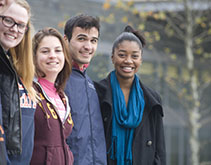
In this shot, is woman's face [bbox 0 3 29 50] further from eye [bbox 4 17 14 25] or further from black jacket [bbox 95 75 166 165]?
black jacket [bbox 95 75 166 165]

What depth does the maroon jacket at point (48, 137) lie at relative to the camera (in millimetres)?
2785

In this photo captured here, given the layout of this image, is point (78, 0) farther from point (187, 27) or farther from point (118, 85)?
point (118, 85)

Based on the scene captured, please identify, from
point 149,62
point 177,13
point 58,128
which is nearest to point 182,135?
point 149,62

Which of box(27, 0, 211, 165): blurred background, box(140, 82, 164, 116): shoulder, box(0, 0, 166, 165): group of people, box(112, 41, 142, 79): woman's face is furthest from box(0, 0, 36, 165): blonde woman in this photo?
box(27, 0, 211, 165): blurred background

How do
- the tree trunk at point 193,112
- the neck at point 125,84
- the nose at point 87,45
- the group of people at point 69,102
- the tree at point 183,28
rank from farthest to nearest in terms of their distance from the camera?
1. the tree at point 183,28
2. the tree trunk at point 193,112
3. the neck at point 125,84
4. the nose at point 87,45
5. the group of people at point 69,102

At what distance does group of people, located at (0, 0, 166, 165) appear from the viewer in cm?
243

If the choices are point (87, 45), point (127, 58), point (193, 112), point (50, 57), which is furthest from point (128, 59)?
point (193, 112)

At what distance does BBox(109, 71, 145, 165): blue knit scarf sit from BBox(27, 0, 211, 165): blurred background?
560cm

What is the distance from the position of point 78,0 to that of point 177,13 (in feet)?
9.91

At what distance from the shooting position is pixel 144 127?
364 centimetres

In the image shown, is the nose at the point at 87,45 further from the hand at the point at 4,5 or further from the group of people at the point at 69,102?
the hand at the point at 4,5

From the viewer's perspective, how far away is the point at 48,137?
2822 millimetres

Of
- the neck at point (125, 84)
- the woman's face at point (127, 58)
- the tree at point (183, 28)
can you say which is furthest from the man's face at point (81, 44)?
the tree at point (183, 28)

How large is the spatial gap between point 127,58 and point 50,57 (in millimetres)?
941
